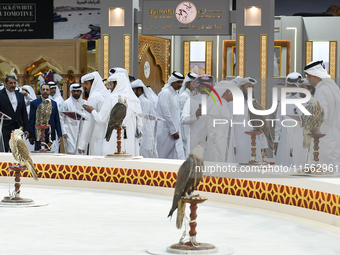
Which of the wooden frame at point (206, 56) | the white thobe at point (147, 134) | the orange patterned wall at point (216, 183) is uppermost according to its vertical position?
the wooden frame at point (206, 56)

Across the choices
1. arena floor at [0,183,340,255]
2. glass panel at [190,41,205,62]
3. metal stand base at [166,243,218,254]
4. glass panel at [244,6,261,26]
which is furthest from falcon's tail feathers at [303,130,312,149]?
glass panel at [190,41,205,62]

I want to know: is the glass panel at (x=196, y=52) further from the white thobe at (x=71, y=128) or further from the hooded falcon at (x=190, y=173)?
the hooded falcon at (x=190, y=173)

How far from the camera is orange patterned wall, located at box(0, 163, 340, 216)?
4336mm

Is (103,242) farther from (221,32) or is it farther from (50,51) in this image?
(50,51)

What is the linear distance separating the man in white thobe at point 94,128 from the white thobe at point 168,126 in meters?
0.80

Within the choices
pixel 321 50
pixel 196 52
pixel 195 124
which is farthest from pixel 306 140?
pixel 321 50

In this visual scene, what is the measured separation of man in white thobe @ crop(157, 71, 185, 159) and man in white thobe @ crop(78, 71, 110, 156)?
80 cm

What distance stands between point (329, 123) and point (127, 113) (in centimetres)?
279

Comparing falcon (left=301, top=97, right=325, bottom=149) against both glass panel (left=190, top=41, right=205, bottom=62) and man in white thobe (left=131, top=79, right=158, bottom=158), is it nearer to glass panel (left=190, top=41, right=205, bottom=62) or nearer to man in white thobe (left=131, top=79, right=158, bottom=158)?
man in white thobe (left=131, top=79, right=158, bottom=158)

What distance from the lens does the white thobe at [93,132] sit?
7.20 m

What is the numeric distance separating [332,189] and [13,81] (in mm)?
4938

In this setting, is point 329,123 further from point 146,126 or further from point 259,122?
point 146,126

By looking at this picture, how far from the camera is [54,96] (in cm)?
1026

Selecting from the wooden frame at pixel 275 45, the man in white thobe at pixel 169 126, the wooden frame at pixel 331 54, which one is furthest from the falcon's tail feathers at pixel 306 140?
the wooden frame at pixel 331 54
